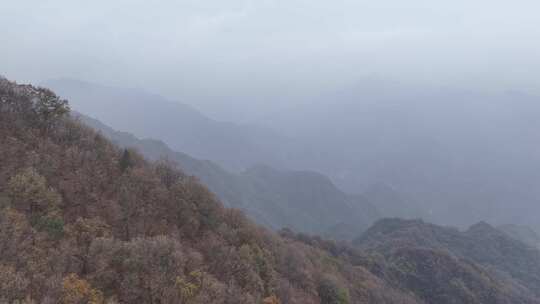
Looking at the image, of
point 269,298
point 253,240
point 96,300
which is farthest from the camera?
point 253,240

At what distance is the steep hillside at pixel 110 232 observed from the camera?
1736 inches

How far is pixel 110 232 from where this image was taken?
56.6 meters

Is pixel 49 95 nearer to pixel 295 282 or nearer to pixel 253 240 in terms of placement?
pixel 253 240

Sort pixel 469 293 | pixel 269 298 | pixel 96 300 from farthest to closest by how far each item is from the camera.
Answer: pixel 469 293
pixel 269 298
pixel 96 300

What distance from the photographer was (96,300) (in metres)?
41.1

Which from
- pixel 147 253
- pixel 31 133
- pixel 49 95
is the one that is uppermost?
pixel 49 95

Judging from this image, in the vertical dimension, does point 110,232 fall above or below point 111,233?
above

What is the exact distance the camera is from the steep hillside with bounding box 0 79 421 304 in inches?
1736

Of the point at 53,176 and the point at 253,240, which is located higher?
the point at 53,176

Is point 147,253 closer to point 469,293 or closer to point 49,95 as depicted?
point 49,95

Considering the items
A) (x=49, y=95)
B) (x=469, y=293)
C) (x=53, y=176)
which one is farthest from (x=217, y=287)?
(x=469, y=293)

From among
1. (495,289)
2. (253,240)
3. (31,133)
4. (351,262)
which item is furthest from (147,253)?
(495,289)

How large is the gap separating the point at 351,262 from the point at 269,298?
103827 millimetres

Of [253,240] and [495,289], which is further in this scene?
[495,289]
